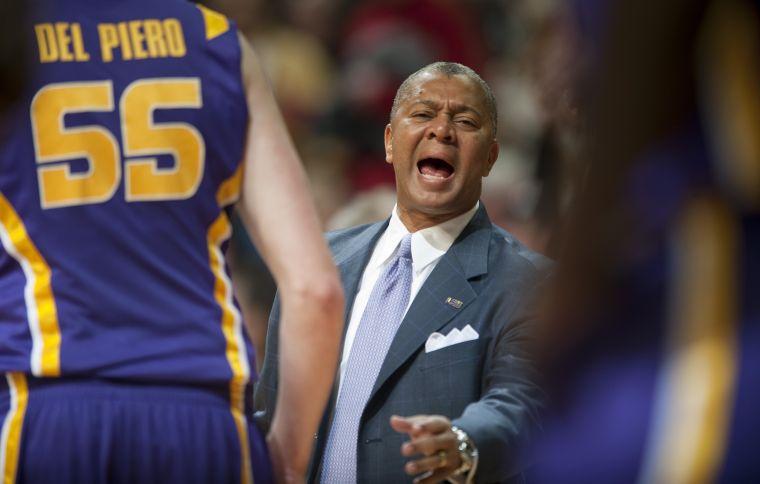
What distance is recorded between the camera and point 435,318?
3.86 metres

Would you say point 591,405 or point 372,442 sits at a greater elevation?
point 591,405

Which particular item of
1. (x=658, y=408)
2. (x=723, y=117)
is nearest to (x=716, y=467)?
(x=658, y=408)

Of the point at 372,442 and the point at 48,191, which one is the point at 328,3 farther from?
the point at 48,191

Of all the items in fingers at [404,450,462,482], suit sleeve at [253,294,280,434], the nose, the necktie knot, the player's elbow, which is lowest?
fingers at [404,450,462,482]

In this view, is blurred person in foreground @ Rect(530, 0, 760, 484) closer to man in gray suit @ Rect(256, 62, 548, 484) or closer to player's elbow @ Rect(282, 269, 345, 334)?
→ player's elbow @ Rect(282, 269, 345, 334)

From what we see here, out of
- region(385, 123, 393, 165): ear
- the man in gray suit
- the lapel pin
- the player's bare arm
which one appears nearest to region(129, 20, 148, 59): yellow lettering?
the player's bare arm

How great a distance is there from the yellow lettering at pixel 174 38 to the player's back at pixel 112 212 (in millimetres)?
15

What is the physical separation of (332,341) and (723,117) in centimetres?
161

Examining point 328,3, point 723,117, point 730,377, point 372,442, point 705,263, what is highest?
point 328,3

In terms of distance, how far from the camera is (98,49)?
280 centimetres

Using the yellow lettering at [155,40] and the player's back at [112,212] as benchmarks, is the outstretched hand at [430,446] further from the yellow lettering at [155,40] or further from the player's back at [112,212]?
the yellow lettering at [155,40]

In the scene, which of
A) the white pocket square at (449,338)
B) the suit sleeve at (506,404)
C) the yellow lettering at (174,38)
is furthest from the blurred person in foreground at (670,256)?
the white pocket square at (449,338)

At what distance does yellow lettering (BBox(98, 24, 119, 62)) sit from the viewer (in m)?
2.80

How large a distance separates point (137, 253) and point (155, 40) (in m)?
0.49
